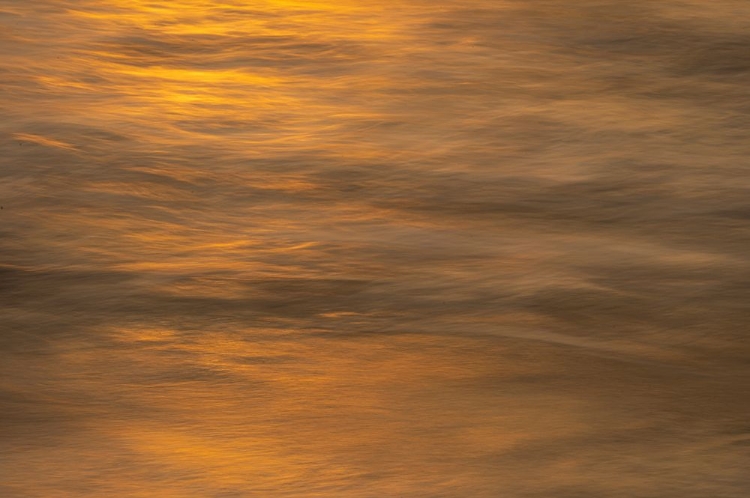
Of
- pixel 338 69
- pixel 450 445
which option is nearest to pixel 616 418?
pixel 450 445

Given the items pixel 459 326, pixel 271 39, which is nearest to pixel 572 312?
pixel 459 326

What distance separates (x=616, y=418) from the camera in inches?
63.7

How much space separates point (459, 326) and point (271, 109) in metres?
0.98

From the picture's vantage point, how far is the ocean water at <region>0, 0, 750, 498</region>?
154cm

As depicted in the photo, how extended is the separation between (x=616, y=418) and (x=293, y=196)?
870mm

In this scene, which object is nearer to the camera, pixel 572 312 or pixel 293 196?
pixel 572 312

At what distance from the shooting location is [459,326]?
188 cm

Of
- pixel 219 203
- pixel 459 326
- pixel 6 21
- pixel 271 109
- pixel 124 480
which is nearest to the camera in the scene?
pixel 124 480

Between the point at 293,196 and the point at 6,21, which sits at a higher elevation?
the point at 6,21

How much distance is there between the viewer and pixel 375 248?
215 cm

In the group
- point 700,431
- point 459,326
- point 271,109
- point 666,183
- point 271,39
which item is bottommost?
point 700,431

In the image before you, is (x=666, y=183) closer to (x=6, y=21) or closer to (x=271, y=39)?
(x=271, y=39)

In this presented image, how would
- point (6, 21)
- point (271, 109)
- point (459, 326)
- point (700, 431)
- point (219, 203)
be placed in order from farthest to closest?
point (6, 21) → point (271, 109) → point (219, 203) → point (459, 326) → point (700, 431)

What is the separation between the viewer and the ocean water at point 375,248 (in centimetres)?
154
